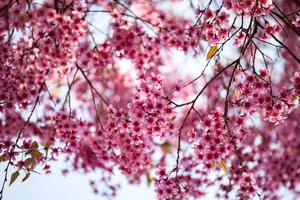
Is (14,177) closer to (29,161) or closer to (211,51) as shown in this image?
(29,161)

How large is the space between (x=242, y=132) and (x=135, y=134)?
1.06 m

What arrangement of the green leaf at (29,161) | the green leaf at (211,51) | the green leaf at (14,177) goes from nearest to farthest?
the green leaf at (14,177) < the green leaf at (29,161) < the green leaf at (211,51)

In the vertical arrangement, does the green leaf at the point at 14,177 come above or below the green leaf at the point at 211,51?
below

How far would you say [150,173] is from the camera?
8453 millimetres

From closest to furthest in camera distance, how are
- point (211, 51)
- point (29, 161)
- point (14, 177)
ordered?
point (14, 177) < point (29, 161) < point (211, 51)

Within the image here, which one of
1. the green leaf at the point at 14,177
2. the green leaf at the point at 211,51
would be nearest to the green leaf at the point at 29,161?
the green leaf at the point at 14,177

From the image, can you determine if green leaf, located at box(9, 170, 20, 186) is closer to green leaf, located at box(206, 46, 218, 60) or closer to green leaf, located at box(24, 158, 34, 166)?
green leaf, located at box(24, 158, 34, 166)

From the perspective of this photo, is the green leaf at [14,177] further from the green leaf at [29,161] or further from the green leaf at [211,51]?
the green leaf at [211,51]

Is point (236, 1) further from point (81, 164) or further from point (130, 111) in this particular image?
point (81, 164)

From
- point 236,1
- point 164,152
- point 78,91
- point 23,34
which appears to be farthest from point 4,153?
point 78,91

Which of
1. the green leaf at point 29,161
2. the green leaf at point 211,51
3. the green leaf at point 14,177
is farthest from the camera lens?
the green leaf at point 211,51

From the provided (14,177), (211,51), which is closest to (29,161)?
(14,177)

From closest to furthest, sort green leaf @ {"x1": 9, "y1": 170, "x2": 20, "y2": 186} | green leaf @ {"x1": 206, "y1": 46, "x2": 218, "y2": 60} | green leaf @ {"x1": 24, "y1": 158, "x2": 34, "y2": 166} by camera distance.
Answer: green leaf @ {"x1": 9, "y1": 170, "x2": 20, "y2": 186} → green leaf @ {"x1": 24, "y1": 158, "x2": 34, "y2": 166} → green leaf @ {"x1": 206, "y1": 46, "x2": 218, "y2": 60}

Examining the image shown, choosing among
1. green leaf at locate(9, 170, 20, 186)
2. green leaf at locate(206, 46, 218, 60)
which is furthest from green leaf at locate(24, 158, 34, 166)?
green leaf at locate(206, 46, 218, 60)
